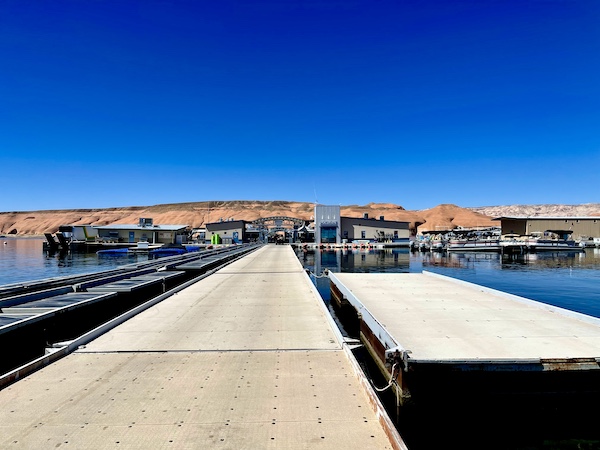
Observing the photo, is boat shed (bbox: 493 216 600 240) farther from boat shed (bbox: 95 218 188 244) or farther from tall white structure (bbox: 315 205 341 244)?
boat shed (bbox: 95 218 188 244)

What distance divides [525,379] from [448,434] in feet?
6.47

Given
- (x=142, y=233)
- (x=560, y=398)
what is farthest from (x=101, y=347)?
(x=142, y=233)

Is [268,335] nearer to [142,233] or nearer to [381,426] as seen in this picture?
[381,426]

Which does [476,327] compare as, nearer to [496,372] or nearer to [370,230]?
[496,372]

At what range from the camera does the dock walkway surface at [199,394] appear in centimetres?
482

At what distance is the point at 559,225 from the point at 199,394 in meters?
117

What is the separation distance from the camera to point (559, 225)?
101 m

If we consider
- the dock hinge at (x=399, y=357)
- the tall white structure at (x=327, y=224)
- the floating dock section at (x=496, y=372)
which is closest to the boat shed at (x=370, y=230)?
the tall white structure at (x=327, y=224)

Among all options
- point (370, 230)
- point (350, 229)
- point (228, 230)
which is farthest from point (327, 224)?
point (228, 230)

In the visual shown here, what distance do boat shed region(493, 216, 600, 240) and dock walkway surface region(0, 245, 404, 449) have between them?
351 feet

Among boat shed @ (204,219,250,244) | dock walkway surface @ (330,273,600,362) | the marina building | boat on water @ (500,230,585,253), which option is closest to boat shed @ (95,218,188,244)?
boat shed @ (204,219,250,244)

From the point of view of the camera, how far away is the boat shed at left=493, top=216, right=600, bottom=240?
9938cm

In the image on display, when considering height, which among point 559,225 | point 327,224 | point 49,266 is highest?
point 327,224

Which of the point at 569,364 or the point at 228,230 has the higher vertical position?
the point at 228,230
